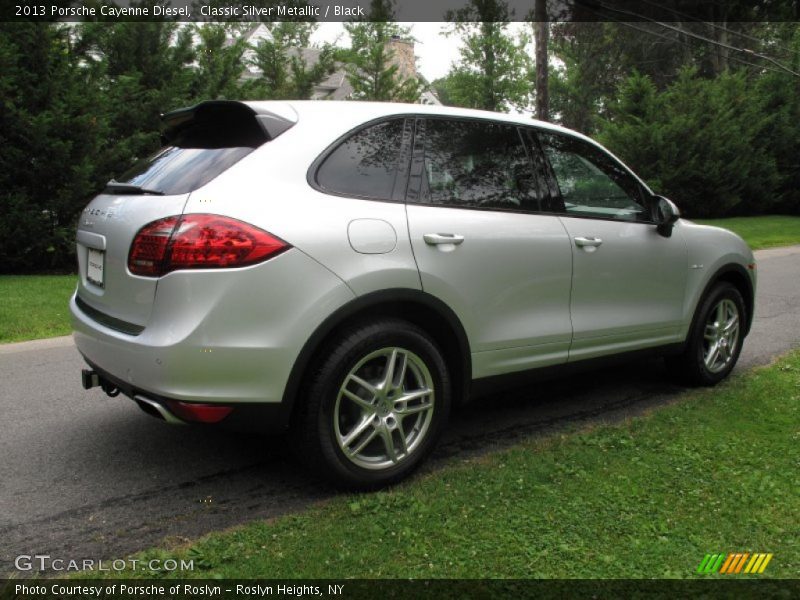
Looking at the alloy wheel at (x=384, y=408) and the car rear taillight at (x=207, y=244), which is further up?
the car rear taillight at (x=207, y=244)

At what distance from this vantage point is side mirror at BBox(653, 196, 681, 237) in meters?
4.75

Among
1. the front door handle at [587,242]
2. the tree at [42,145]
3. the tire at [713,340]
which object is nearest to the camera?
the front door handle at [587,242]

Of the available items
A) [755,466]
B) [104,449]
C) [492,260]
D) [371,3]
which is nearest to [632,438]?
[755,466]

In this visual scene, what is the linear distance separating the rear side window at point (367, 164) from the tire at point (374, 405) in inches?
25.1

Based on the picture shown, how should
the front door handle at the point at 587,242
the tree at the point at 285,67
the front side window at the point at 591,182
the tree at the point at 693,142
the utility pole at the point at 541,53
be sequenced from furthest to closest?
1. the tree at the point at 693,142
2. the tree at the point at 285,67
3. the utility pole at the point at 541,53
4. the front side window at the point at 591,182
5. the front door handle at the point at 587,242

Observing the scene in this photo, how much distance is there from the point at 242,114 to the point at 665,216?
9.34 feet

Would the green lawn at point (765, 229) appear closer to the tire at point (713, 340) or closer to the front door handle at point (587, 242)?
the tire at point (713, 340)

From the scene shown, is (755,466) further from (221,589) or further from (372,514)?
(221,589)

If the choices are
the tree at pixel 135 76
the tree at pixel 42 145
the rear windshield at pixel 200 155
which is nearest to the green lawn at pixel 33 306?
the tree at pixel 42 145

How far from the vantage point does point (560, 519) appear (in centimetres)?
320

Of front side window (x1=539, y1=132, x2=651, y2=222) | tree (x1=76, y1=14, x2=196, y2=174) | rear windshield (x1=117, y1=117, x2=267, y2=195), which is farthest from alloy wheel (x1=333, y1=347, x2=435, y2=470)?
tree (x1=76, y1=14, x2=196, y2=174)

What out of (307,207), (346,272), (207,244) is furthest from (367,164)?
(207,244)

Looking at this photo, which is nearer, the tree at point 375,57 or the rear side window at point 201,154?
the rear side window at point 201,154

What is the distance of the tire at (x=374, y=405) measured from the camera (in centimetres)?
325
